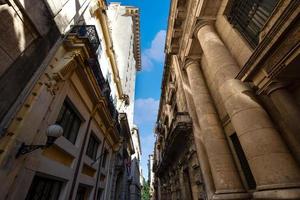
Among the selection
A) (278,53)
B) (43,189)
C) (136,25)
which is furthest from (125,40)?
(278,53)

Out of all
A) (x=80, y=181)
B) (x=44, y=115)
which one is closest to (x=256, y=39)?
(x=44, y=115)

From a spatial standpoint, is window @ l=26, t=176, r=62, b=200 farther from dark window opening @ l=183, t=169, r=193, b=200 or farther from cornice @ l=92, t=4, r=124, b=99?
cornice @ l=92, t=4, r=124, b=99

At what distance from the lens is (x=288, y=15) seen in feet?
9.98

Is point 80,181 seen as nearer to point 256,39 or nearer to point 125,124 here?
point 256,39

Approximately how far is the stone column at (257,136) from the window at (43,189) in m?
5.77

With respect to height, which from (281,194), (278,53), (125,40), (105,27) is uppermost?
(125,40)

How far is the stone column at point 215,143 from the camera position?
530cm

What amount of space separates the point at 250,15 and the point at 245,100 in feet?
10.5

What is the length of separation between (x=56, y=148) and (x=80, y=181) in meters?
2.77

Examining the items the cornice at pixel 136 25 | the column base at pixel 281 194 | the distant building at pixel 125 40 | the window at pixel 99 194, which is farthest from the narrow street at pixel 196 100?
the cornice at pixel 136 25

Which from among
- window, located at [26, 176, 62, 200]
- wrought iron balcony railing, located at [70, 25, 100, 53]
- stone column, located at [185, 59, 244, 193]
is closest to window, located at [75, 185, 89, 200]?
window, located at [26, 176, 62, 200]

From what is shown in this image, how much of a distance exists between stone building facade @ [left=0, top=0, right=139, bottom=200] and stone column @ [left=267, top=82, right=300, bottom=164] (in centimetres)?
591

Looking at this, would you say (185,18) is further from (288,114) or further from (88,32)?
(288,114)

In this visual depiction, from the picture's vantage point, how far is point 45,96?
15.7 feet
